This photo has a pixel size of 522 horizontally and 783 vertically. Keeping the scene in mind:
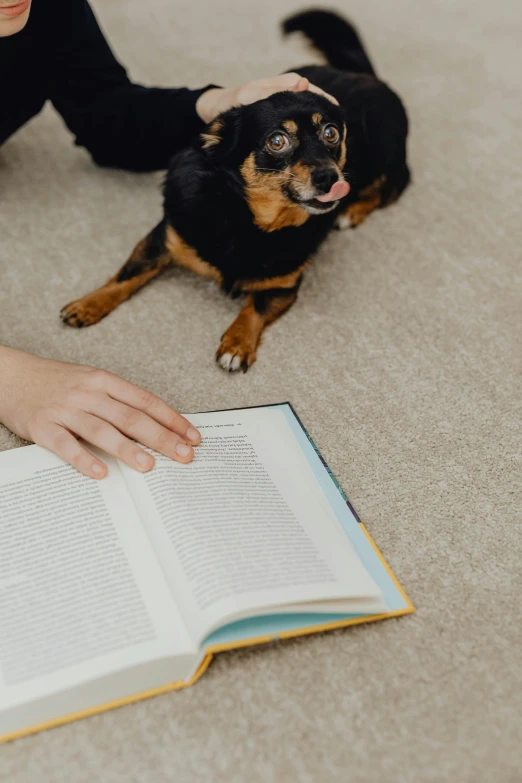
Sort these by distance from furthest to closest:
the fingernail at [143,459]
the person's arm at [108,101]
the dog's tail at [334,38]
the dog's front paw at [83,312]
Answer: the dog's tail at [334,38], the person's arm at [108,101], the dog's front paw at [83,312], the fingernail at [143,459]

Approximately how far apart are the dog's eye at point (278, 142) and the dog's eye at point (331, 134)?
0.26 ft

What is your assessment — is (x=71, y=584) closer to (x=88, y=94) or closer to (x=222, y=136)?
(x=222, y=136)

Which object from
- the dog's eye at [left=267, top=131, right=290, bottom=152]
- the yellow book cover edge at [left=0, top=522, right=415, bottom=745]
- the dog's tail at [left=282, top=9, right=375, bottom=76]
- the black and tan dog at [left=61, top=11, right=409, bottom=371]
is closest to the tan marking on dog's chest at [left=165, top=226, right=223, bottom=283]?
the black and tan dog at [left=61, top=11, right=409, bottom=371]

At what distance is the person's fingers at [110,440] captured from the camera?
0.88 m

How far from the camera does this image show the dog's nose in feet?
3.84

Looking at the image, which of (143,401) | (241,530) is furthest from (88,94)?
(241,530)

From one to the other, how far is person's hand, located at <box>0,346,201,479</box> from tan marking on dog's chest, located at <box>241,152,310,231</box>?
476mm

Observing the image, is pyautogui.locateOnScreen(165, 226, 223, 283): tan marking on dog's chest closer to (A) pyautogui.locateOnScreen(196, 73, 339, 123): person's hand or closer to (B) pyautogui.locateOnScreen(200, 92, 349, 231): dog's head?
(B) pyautogui.locateOnScreen(200, 92, 349, 231): dog's head

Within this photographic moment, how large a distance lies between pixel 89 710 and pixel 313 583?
29cm

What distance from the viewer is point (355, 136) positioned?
149cm

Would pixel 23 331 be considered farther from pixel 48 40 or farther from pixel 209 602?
pixel 209 602

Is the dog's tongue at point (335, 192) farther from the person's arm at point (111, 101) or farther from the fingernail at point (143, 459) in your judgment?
the fingernail at point (143, 459)

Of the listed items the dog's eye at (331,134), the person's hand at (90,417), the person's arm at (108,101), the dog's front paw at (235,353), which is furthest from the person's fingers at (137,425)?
the person's arm at (108,101)

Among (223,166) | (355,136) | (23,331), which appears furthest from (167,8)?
(23,331)
